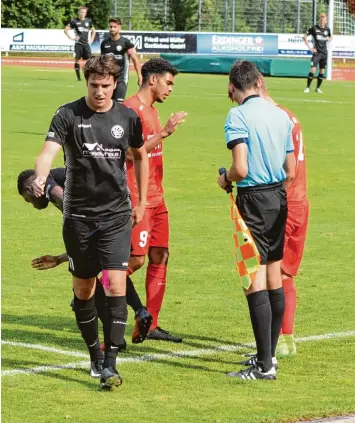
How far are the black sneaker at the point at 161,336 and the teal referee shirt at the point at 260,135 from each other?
5.54ft

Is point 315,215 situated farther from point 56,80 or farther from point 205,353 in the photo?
point 56,80

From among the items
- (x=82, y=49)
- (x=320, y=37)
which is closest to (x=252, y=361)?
(x=320, y=37)

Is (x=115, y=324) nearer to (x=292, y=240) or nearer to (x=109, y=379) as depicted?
(x=109, y=379)

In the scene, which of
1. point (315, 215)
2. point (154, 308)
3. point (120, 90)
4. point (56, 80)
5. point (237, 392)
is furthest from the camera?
point (56, 80)

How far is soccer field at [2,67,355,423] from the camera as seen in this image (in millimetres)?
7094

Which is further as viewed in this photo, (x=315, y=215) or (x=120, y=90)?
(x=120, y=90)

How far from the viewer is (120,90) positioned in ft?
72.6

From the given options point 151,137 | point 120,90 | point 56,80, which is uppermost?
point 151,137

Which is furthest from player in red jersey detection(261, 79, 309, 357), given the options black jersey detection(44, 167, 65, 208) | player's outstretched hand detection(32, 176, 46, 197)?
player's outstretched hand detection(32, 176, 46, 197)

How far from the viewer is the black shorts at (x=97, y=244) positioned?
7613mm

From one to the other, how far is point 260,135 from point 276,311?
127 centimetres

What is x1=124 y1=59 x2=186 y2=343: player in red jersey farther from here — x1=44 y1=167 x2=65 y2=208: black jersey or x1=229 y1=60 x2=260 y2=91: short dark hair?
x1=229 y1=60 x2=260 y2=91: short dark hair

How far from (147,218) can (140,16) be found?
177 feet

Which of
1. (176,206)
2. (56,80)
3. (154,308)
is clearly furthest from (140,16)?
(154,308)
